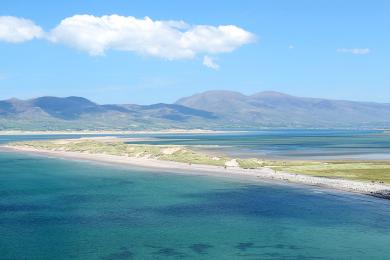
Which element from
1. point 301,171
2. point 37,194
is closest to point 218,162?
point 301,171

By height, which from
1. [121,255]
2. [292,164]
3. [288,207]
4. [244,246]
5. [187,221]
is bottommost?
[121,255]

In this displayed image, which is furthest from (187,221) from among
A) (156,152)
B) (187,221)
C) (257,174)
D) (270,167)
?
(156,152)

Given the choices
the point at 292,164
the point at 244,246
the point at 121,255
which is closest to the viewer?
the point at 121,255

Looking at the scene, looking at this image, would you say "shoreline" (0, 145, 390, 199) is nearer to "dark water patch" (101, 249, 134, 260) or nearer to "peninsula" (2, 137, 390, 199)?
"peninsula" (2, 137, 390, 199)

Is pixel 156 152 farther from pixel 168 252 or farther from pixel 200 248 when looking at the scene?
pixel 168 252

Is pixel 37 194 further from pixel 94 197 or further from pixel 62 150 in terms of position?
pixel 62 150

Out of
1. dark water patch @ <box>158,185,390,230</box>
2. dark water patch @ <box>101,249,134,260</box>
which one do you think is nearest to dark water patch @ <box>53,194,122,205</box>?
dark water patch @ <box>158,185,390,230</box>
